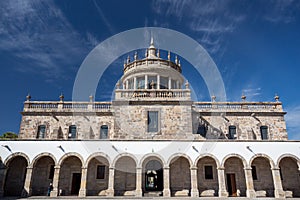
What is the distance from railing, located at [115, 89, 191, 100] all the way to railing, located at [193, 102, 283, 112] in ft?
9.41

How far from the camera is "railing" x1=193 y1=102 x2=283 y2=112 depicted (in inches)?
918

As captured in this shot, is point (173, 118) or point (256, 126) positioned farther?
point (256, 126)

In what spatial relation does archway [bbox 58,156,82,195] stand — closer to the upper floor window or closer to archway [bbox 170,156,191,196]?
the upper floor window

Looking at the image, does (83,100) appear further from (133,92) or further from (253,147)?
(253,147)

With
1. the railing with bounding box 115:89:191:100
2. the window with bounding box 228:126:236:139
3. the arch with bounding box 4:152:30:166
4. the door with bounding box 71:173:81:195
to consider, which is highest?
the railing with bounding box 115:89:191:100

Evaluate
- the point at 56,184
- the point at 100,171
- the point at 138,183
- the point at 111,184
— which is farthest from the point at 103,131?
the point at 138,183

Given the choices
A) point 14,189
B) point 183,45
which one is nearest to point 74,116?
point 14,189

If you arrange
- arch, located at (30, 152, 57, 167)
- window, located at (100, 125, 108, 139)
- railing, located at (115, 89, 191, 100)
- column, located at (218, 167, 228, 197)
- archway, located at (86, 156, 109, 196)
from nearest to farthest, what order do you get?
column, located at (218, 167, 228, 197), arch, located at (30, 152, 57, 167), archway, located at (86, 156, 109, 196), railing, located at (115, 89, 191, 100), window, located at (100, 125, 108, 139)

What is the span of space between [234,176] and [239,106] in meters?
7.64

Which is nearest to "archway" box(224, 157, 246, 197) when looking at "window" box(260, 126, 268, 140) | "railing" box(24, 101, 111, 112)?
"window" box(260, 126, 268, 140)

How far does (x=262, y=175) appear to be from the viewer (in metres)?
19.5

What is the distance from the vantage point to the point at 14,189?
18969mm

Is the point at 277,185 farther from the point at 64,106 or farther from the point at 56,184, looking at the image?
the point at 64,106

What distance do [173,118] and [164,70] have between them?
7657 mm
